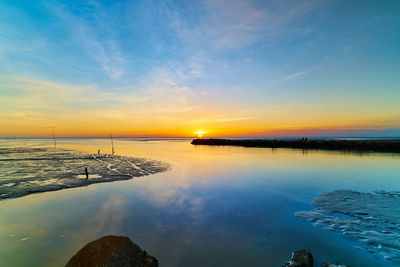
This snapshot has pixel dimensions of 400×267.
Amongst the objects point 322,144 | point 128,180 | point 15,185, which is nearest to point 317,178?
point 128,180

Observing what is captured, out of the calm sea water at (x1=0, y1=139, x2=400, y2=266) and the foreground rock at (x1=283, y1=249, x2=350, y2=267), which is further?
the calm sea water at (x1=0, y1=139, x2=400, y2=266)

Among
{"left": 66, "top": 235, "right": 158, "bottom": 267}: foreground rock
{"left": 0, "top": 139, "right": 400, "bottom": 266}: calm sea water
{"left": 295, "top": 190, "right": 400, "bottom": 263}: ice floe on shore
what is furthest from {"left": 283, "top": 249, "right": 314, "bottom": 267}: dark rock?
{"left": 66, "top": 235, "right": 158, "bottom": 267}: foreground rock

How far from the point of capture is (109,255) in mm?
4605

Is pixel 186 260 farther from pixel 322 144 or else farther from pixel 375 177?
pixel 322 144

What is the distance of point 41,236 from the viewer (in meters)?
7.96

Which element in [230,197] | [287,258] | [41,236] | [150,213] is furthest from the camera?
[230,197]

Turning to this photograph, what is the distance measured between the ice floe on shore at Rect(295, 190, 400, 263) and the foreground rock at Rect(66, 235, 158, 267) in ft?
26.0

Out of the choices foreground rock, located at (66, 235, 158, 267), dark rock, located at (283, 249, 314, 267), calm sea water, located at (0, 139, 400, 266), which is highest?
foreground rock, located at (66, 235, 158, 267)

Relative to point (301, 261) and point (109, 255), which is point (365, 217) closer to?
point (301, 261)

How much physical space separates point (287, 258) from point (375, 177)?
59.5ft

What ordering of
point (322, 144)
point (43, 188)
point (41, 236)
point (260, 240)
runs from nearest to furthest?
point (260, 240), point (41, 236), point (43, 188), point (322, 144)

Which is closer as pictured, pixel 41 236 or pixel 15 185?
pixel 41 236

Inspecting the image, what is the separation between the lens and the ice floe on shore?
6973mm

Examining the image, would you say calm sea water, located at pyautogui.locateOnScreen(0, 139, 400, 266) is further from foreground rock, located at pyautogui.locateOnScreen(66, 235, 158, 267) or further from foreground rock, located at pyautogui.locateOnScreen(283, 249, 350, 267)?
foreground rock, located at pyautogui.locateOnScreen(66, 235, 158, 267)
